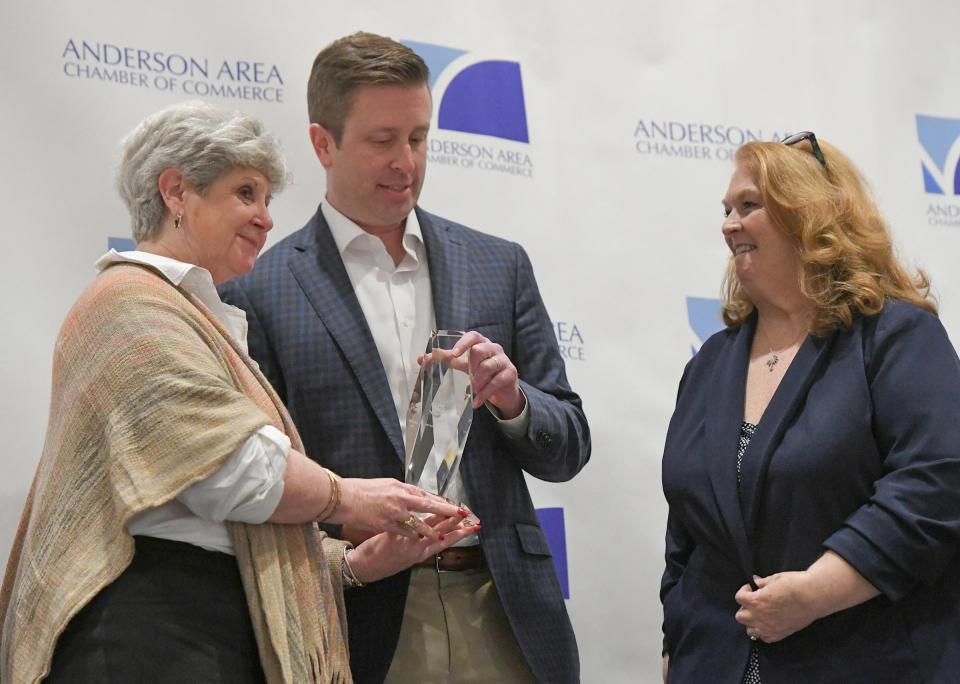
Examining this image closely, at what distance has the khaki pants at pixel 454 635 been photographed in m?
2.35

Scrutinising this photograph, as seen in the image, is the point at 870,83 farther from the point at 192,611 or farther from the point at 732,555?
A: the point at 192,611

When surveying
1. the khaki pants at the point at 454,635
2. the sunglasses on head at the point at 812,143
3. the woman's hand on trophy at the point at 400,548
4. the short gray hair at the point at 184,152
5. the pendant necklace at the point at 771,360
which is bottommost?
the khaki pants at the point at 454,635

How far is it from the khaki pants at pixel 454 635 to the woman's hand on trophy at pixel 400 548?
17 cm

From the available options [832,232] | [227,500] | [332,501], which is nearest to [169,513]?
Result: [227,500]

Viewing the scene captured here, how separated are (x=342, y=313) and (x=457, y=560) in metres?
0.55

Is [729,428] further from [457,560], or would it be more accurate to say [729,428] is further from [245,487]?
[245,487]

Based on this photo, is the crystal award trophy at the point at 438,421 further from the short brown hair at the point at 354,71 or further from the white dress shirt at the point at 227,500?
the short brown hair at the point at 354,71

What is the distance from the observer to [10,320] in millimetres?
2809

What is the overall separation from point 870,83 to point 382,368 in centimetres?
240

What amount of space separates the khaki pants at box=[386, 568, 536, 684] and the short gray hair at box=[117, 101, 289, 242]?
85cm

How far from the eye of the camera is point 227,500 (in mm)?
1818

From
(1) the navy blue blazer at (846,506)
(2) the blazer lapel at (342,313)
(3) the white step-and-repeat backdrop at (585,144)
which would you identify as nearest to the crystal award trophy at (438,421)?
(2) the blazer lapel at (342,313)

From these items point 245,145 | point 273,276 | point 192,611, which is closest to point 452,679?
point 192,611

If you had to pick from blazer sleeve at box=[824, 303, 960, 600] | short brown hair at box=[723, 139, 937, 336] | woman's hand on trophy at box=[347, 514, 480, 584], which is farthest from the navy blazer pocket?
short brown hair at box=[723, 139, 937, 336]
